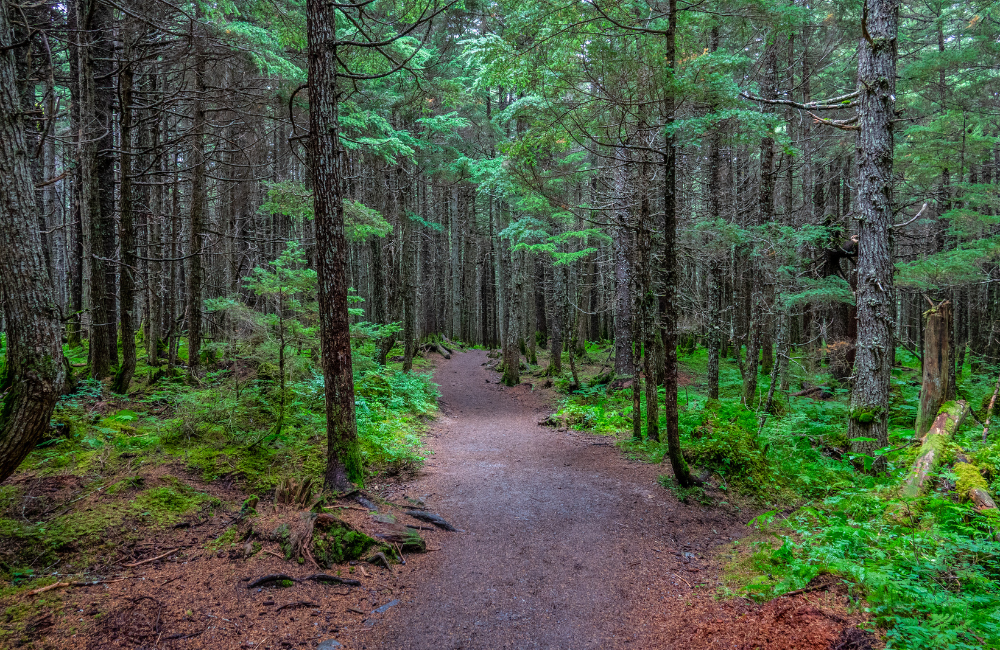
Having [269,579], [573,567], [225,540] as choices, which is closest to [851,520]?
[573,567]

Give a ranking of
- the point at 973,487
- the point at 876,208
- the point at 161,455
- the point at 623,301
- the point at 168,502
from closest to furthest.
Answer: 1. the point at 973,487
2. the point at 168,502
3. the point at 161,455
4. the point at 876,208
5. the point at 623,301

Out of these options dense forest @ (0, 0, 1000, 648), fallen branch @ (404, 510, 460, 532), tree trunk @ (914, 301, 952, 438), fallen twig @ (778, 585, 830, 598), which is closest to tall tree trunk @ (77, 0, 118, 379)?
dense forest @ (0, 0, 1000, 648)

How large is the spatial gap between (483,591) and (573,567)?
3.44 ft

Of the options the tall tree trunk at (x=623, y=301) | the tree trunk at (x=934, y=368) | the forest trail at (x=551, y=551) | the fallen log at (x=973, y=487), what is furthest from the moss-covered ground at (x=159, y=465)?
the tree trunk at (x=934, y=368)

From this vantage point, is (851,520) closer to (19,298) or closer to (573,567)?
(573,567)

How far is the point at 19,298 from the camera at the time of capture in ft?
11.8

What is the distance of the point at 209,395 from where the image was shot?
7387 mm

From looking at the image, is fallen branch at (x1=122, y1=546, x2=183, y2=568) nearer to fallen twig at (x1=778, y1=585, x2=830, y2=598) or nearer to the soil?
the soil

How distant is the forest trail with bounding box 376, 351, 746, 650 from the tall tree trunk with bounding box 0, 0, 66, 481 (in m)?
3.24

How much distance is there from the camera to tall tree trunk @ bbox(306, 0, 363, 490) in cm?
578

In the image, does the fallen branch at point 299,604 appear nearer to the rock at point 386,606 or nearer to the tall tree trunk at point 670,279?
the rock at point 386,606

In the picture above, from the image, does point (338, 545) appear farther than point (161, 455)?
No

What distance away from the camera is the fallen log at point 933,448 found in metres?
4.77

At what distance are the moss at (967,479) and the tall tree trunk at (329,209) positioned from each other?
6403mm
